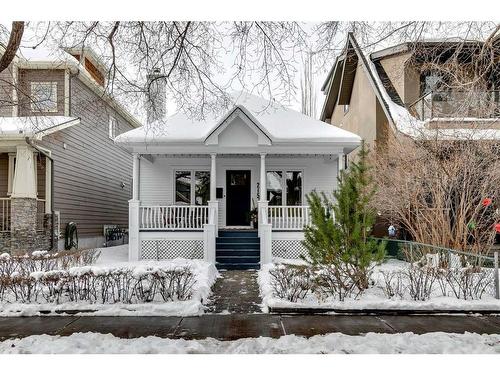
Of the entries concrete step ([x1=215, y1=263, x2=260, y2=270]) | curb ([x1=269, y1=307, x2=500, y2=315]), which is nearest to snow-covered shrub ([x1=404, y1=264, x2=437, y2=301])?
curb ([x1=269, y1=307, x2=500, y2=315])

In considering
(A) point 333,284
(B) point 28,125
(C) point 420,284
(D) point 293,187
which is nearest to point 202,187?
(D) point 293,187

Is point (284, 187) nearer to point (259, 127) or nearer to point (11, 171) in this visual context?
point (259, 127)

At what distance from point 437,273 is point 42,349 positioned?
587cm

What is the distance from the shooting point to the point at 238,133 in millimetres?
11758

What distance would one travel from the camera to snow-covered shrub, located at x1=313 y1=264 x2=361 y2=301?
22.1 feet

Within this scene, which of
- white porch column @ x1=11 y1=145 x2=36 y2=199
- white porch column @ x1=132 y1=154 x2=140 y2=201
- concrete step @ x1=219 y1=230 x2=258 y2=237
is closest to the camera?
white porch column @ x1=11 y1=145 x2=36 y2=199

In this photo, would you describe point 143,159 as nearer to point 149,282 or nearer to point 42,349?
point 149,282

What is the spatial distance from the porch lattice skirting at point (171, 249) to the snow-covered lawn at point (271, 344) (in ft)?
21.3

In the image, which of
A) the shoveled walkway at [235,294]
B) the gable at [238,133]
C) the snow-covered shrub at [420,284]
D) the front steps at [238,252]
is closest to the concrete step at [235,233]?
the front steps at [238,252]

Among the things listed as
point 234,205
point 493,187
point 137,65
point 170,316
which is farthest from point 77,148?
point 493,187

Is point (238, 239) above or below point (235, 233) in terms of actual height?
below

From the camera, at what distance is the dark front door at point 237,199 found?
13.6 meters

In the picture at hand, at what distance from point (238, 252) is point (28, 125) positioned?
20.5 feet

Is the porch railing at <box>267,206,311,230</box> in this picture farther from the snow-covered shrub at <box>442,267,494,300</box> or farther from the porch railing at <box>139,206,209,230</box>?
the snow-covered shrub at <box>442,267,494,300</box>
